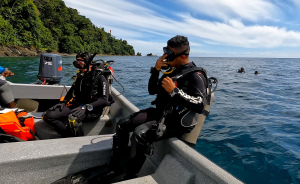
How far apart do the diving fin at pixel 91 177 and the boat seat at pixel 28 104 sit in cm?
322

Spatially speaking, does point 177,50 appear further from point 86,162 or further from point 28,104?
point 28,104

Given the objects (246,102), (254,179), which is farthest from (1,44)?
(254,179)

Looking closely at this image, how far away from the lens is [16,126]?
280cm

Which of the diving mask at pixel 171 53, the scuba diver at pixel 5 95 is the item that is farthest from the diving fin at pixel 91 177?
the scuba diver at pixel 5 95

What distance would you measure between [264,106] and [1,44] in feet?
149

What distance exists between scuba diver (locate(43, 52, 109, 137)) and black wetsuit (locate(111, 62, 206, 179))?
1.12 meters

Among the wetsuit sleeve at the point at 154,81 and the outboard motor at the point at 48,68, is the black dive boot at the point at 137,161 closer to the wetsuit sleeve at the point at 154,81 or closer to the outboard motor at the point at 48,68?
the wetsuit sleeve at the point at 154,81

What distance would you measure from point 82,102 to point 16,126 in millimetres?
1075

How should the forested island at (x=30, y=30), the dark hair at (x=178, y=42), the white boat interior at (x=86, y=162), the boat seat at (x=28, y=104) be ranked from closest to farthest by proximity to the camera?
the white boat interior at (x=86, y=162) → the dark hair at (x=178, y=42) → the boat seat at (x=28, y=104) → the forested island at (x=30, y=30)

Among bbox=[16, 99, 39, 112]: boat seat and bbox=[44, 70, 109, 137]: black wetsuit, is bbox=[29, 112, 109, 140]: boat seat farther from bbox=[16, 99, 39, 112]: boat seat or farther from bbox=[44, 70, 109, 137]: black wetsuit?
bbox=[16, 99, 39, 112]: boat seat

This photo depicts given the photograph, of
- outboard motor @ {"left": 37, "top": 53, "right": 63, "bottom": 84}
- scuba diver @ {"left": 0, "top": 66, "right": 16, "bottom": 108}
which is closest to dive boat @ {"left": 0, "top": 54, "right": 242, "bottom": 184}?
scuba diver @ {"left": 0, "top": 66, "right": 16, "bottom": 108}

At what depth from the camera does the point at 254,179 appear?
3.49 metres

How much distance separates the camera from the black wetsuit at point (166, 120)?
1944 millimetres

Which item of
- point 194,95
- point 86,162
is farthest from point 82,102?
point 194,95
